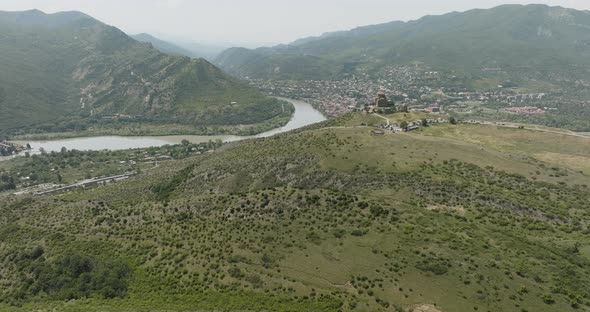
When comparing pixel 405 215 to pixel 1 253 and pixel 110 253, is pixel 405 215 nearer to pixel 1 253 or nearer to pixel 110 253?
pixel 110 253

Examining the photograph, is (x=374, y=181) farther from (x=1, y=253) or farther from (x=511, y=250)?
(x=1, y=253)

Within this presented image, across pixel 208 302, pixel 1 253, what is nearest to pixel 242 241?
pixel 208 302

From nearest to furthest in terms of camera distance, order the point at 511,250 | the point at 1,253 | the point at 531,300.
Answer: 1. the point at 531,300
2. the point at 511,250
3. the point at 1,253

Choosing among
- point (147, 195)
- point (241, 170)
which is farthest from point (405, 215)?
point (147, 195)

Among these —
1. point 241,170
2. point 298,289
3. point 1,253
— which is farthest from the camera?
point 241,170

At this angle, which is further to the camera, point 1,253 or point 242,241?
point 1,253

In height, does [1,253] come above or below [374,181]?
below
